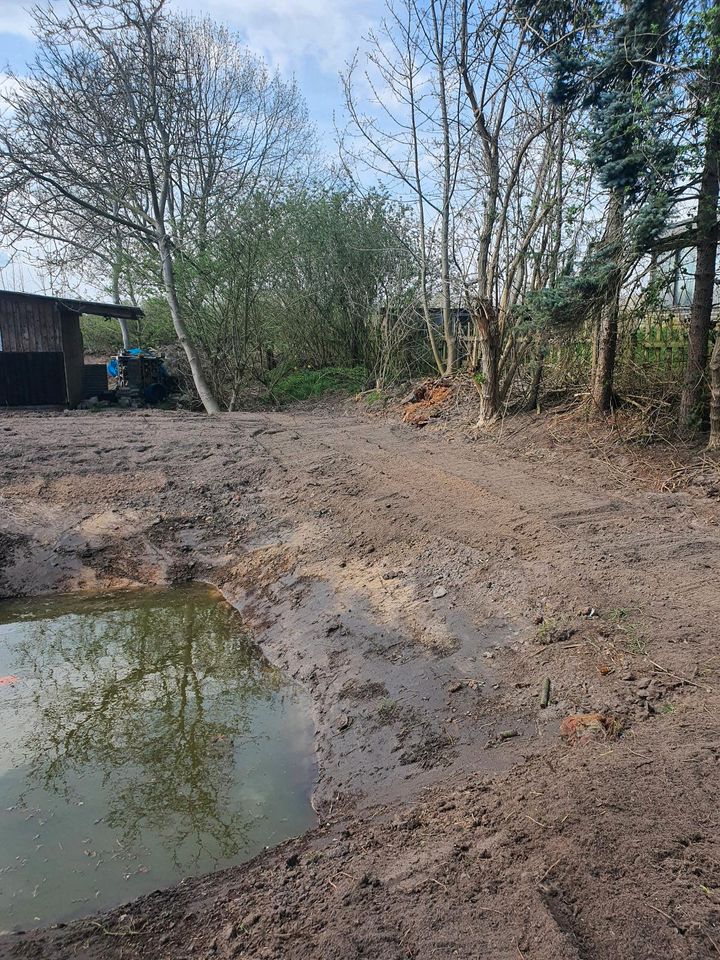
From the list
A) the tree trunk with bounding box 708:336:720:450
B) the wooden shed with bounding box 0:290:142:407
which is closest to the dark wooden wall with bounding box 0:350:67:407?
the wooden shed with bounding box 0:290:142:407

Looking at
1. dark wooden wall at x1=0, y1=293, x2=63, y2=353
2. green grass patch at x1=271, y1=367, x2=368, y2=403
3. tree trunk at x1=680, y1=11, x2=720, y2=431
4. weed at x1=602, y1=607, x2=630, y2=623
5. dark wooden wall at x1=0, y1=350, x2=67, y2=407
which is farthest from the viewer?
green grass patch at x1=271, y1=367, x2=368, y2=403

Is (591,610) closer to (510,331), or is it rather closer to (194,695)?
(194,695)

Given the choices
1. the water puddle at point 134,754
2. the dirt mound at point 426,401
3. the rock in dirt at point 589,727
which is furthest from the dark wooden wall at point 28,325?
the rock in dirt at point 589,727

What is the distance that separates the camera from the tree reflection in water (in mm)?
3770

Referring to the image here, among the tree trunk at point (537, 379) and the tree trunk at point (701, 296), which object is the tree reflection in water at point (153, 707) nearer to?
the tree trunk at point (701, 296)

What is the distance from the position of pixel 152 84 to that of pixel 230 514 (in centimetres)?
1097

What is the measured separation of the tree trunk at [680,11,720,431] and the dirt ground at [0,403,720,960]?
62cm

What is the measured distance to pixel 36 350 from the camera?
15.9 meters

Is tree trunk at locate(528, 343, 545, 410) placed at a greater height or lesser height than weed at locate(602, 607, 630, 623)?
greater

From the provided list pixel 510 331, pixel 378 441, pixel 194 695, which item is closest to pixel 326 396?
pixel 378 441

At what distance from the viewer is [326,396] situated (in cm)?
1719

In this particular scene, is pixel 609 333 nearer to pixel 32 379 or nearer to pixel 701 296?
pixel 701 296

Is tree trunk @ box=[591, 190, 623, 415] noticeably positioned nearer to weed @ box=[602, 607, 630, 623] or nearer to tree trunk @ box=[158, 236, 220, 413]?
weed @ box=[602, 607, 630, 623]

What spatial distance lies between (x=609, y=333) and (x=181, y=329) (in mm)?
10559
